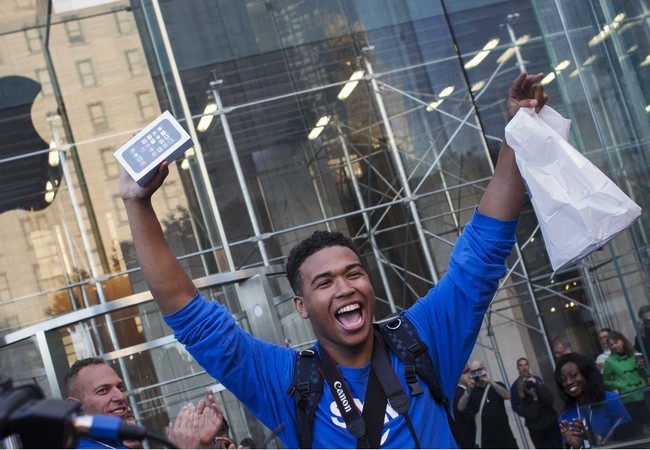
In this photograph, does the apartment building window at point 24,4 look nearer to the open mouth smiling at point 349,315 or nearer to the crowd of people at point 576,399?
the crowd of people at point 576,399

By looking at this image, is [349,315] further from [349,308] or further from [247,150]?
[247,150]

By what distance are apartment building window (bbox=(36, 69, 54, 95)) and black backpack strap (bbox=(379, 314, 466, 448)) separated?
714 cm

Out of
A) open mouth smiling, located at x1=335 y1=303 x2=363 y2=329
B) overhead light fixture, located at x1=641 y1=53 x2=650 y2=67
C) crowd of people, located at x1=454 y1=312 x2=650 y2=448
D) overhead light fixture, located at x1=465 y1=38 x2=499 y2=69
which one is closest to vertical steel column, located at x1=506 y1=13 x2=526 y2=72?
overhead light fixture, located at x1=465 y1=38 x2=499 y2=69

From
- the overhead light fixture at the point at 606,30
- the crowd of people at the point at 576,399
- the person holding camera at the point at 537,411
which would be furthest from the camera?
the person holding camera at the point at 537,411

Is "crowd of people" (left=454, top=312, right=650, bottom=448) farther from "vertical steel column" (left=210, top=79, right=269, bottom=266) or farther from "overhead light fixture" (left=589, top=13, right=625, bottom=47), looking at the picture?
"vertical steel column" (left=210, top=79, right=269, bottom=266)

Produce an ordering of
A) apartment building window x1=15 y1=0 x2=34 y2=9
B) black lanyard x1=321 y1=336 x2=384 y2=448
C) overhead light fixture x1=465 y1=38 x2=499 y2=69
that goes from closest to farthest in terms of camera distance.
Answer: black lanyard x1=321 y1=336 x2=384 y2=448 → overhead light fixture x1=465 y1=38 x2=499 y2=69 → apartment building window x1=15 y1=0 x2=34 y2=9

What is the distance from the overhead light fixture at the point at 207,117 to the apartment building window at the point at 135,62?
0.62 metres

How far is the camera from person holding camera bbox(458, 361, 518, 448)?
7.60m

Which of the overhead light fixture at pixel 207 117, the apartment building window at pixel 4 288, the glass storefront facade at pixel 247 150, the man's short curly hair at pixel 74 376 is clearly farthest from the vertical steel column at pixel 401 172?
the man's short curly hair at pixel 74 376

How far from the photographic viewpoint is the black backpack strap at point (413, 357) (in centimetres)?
244

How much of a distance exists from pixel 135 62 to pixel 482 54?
12.5 feet

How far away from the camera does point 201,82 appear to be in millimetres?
9250

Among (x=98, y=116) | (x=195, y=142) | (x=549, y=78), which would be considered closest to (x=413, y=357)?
(x=549, y=78)

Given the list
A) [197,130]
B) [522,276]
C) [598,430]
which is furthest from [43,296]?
[598,430]
